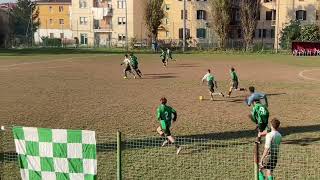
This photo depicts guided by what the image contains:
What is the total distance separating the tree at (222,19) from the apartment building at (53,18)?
149 feet

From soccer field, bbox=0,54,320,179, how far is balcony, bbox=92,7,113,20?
62.2 m

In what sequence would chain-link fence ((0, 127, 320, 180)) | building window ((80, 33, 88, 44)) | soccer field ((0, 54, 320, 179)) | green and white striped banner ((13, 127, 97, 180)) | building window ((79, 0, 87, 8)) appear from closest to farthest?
green and white striped banner ((13, 127, 97, 180))
chain-link fence ((0, 127, 320, 180))
soccer field ((0, 54, 320, 179))
building window ((80, 33, 88, 44))
building window ((79, 0, 87, 8))

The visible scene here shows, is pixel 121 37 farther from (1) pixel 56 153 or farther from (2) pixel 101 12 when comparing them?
(1) pixel 56 153

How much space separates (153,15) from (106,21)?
1985 centimetres

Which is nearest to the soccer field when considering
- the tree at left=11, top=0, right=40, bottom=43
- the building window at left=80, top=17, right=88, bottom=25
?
the building window at left=80, top=17, right=88, bottom=25

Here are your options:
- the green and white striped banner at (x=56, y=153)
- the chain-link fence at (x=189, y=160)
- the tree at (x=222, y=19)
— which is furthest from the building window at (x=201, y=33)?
the green and white striped banner at (x=56, y=153)

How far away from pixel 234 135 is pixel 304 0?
73.2 meters

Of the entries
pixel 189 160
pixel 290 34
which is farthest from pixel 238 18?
pixel 189 160

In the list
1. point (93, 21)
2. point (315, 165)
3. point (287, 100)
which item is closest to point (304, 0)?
point (93, 21)

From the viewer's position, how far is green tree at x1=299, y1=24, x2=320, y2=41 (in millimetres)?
71250

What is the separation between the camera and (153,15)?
8538 cm

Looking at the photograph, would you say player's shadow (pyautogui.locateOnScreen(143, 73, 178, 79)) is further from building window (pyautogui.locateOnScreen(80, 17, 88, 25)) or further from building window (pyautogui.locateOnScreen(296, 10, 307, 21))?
building window (pyautogui.locateOnScreen(80, 17, 88, 25))

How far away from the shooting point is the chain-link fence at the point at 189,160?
11773 mm

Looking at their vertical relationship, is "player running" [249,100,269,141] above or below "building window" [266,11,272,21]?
below
